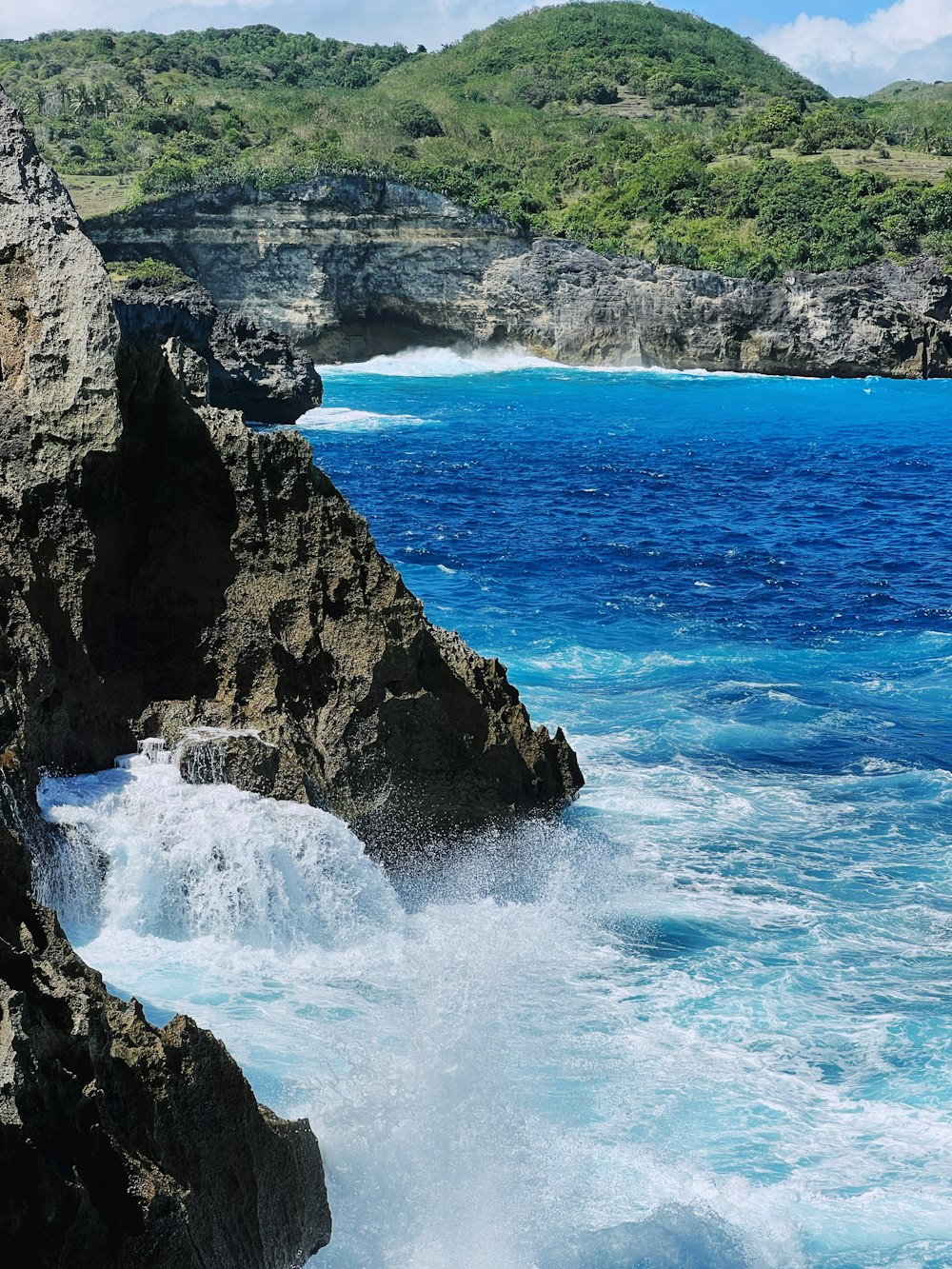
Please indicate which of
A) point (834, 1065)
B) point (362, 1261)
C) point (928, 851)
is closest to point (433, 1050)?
point (362, 1261)

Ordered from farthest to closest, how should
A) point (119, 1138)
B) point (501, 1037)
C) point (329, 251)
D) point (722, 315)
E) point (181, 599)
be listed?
point (722, 315) → point (329, 251) → point (181, 599) → point (501, 1037) → point (119, 1138)

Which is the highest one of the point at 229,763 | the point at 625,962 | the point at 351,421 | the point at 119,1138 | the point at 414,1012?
the point at 351,421

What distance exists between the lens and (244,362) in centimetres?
5347

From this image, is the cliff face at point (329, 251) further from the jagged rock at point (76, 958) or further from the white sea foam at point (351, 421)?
the jagged rock at point (76, 958)

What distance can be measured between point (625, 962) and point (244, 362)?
4354cm

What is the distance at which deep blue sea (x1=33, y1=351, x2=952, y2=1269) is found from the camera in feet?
32.8

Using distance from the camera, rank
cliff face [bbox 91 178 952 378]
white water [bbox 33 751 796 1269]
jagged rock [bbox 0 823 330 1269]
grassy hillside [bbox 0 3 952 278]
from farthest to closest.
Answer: grassy hillside [bbox 0 3 952 278] → cliff face [bbox 91 178 952 378] → white water [bbox 33 751 796 1269] → jagged rock [bbox 0 823 330 1269]

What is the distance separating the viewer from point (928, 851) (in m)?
16.9

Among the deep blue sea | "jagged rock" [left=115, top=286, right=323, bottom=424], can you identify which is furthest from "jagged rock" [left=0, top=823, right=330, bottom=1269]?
"jagged rock" [left=115, top=286, right=323, bottom=424]

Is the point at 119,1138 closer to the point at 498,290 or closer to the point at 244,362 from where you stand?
the point at 244,362

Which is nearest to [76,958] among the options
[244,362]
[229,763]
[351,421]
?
[229,763]

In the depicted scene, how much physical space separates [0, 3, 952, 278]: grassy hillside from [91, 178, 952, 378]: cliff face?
7.46ft

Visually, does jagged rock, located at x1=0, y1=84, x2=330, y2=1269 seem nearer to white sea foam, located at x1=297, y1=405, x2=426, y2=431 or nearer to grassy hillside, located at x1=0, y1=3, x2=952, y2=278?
white sea foam, located at x1=297, y1=405, x2=426, y2=431

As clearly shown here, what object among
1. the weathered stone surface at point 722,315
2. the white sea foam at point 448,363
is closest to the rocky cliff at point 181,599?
the white sea foam at point 448,363
